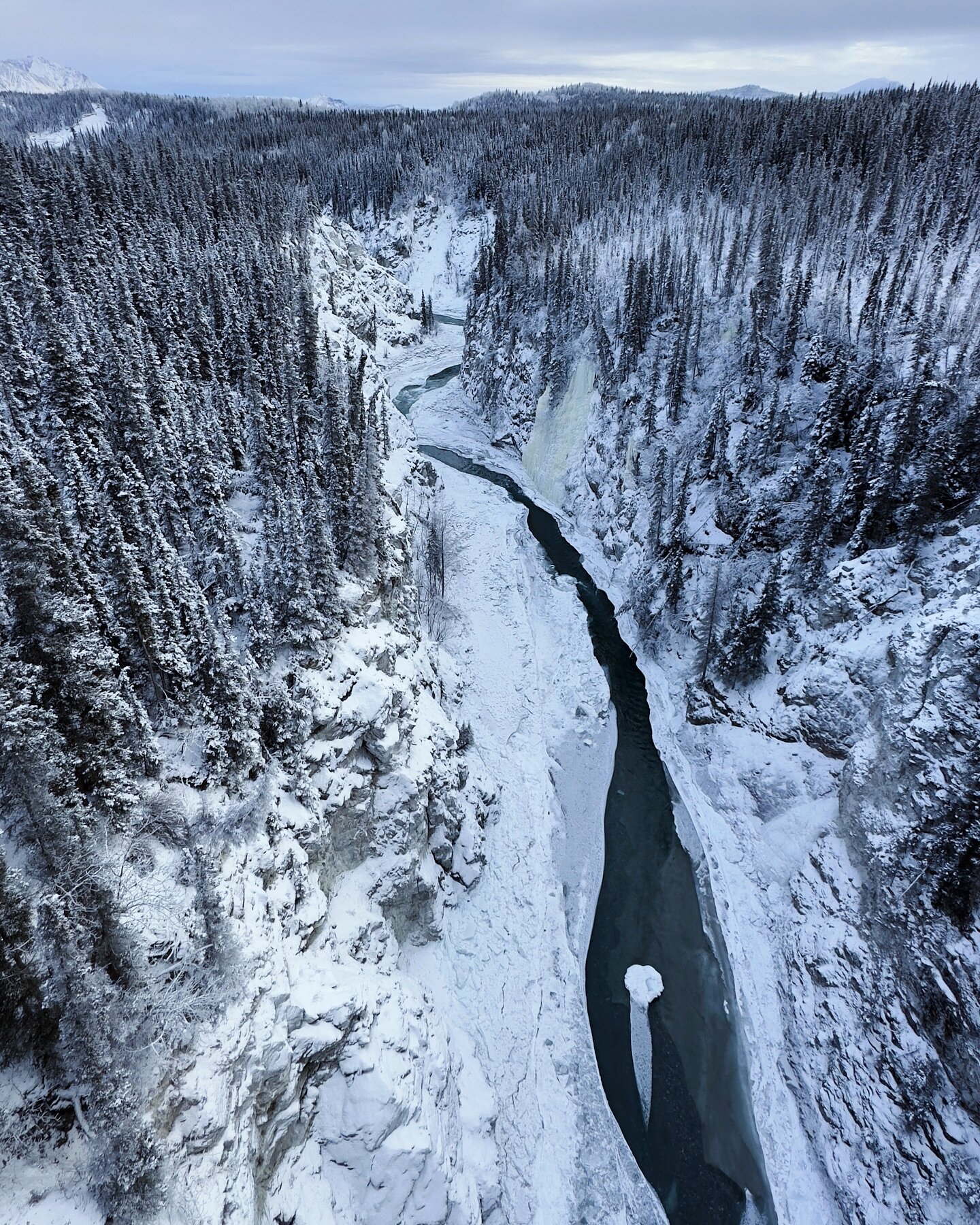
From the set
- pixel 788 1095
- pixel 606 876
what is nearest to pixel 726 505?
pixel 606 876

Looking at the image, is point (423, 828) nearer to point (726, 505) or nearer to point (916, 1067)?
point (916, 1067)

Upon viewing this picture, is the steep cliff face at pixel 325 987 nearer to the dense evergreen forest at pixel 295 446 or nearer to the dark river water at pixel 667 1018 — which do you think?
the dense evergreen forest at pixel 295 446

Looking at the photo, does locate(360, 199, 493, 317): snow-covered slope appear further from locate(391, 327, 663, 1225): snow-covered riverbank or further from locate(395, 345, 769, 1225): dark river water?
locate(395, 345, 769, 1225): dark river water

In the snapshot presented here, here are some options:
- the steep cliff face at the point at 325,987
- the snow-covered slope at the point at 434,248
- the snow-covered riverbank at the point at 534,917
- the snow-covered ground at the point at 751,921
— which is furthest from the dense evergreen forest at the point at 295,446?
the snow-covered slope at the point at 434,248

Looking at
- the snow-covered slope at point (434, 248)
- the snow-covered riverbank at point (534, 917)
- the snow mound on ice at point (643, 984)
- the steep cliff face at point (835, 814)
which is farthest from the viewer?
the snow-covered slope at point (434, 248)

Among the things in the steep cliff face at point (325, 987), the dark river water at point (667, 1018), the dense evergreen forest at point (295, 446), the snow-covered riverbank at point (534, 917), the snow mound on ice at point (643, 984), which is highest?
the dense evergreen forest at point (295, 446)

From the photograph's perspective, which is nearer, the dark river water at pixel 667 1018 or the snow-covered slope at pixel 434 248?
the dark river water at pixel 667 1018
